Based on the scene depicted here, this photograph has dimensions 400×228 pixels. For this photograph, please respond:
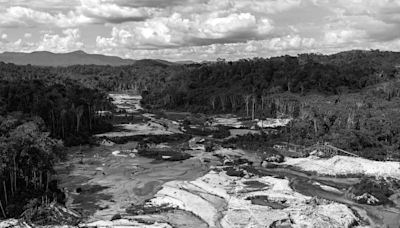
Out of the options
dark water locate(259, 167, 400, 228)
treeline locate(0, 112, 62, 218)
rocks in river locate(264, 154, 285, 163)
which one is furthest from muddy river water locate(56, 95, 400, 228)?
treeline locate(0, 112, 62, 218)

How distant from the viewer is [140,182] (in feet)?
217

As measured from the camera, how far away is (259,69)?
194 m

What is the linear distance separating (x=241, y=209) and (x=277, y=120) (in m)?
84.7

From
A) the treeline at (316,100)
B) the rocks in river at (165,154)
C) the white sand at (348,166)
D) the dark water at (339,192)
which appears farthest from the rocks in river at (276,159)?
the rocks in river at (165,154)

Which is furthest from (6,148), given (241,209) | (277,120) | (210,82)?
(210,82)

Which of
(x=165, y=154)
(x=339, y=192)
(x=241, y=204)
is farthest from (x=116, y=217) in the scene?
(x=165, y=154)

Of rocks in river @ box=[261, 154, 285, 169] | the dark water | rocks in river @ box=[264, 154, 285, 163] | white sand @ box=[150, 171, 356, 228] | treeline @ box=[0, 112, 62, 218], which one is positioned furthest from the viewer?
rocks in river @ box=[264, 154, 285, 163]

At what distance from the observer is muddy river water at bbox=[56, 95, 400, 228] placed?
51406mm

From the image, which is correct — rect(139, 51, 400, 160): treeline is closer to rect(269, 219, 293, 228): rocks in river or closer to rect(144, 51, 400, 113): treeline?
rect(144, 51, 400, 113): treeline

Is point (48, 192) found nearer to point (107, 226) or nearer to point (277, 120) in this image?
point (107, 226)

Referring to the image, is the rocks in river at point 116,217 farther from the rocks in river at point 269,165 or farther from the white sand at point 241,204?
the rocks in river at point 269,165

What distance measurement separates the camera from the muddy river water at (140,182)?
51406mm

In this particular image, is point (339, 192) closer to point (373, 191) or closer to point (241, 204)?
point (373, 191)

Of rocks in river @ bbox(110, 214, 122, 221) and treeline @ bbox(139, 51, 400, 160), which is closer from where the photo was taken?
rocks in river @ bbox(110, 214, 122, 221)
